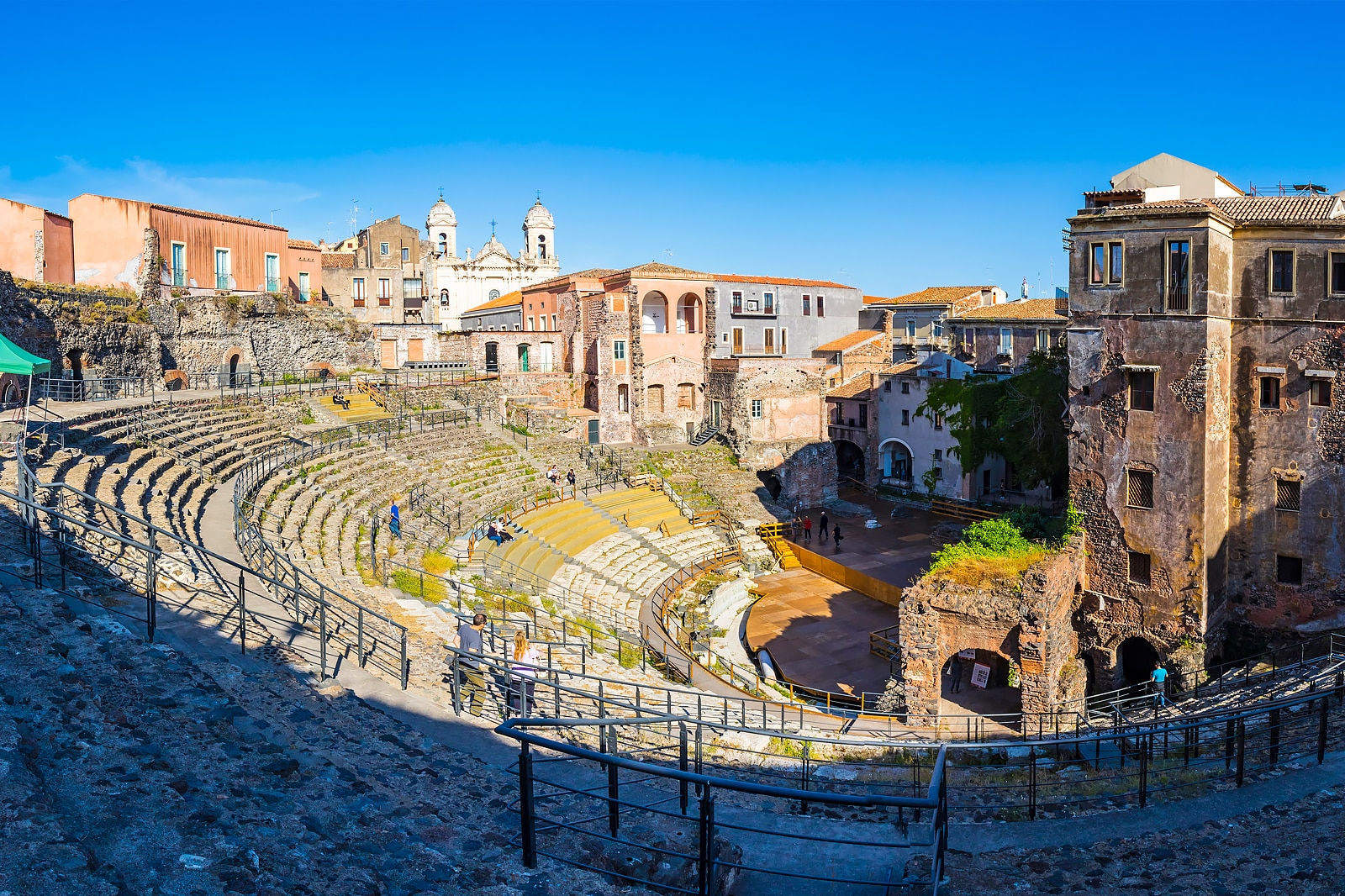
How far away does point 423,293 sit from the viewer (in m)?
60.6

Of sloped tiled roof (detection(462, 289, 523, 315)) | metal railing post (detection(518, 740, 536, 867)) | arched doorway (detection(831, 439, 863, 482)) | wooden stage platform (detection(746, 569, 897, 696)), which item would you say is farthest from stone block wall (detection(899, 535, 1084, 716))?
sloped tiled roof (detection(462, 289, 523, 315))

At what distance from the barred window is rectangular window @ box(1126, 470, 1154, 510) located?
4.10ft

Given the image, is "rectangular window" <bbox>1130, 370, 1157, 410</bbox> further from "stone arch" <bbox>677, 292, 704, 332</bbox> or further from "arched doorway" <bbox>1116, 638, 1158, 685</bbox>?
"stone arch" <bbox>677, 292, 704, 332</bbox>

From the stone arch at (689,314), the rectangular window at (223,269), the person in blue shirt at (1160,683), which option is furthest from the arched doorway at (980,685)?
the rectangular window at (223,269)

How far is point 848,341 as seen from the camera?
5125 cm

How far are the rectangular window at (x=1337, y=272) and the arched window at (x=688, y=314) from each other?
28626 mm

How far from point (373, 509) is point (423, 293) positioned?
127ft

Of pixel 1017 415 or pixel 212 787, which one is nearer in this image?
pixel 212 787

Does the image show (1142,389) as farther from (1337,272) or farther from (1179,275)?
(1337,272)

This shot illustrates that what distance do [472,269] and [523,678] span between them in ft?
225

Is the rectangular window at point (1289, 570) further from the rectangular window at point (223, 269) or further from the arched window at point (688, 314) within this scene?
the rectangular window at point (223, 269)

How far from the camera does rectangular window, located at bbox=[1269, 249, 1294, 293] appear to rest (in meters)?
22.0

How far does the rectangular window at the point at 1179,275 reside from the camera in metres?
21.6

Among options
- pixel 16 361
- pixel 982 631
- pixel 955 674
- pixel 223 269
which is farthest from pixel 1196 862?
pixel 223 269
